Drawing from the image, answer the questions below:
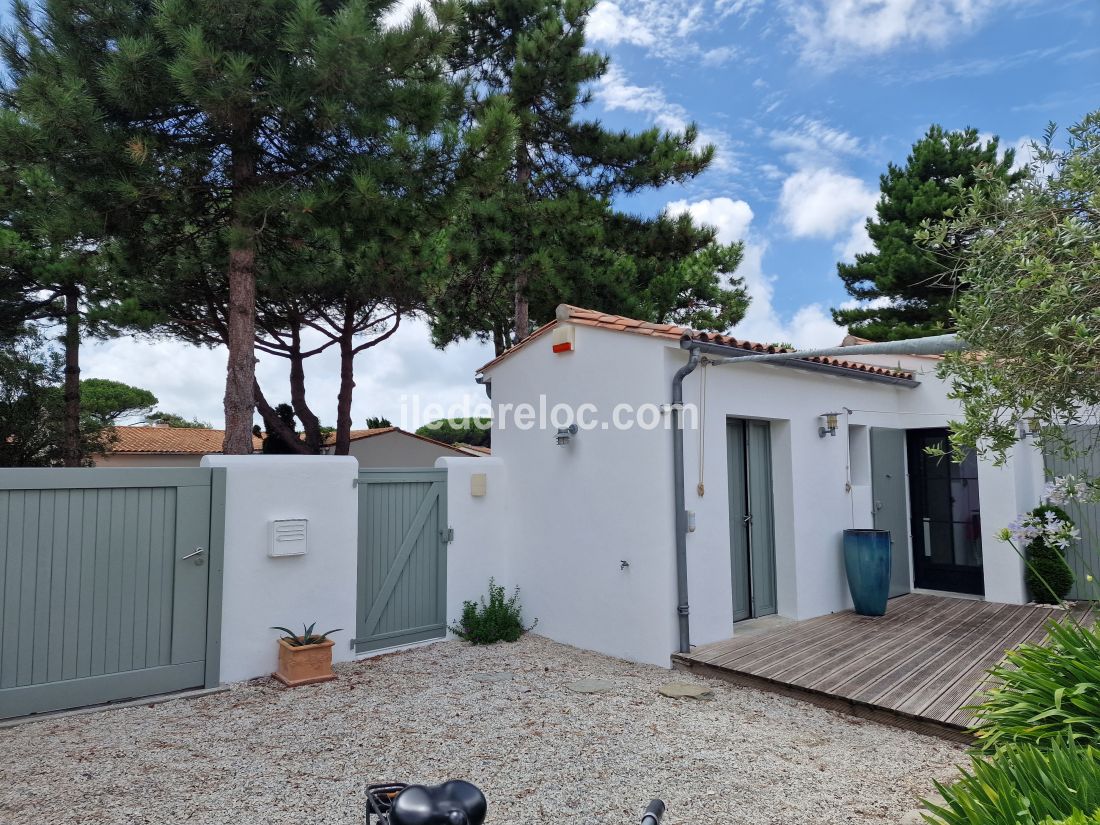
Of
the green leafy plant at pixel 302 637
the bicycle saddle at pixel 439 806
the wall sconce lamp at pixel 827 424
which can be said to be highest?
the wall sconce lamp at pixel 827 424

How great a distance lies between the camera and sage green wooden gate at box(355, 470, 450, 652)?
Answer: 263 inches

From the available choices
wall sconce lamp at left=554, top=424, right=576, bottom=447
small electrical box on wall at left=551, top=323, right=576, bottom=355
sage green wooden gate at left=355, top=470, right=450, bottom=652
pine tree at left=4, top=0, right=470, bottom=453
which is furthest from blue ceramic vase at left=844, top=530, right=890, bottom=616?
pine tree at left=4, top=0, right=470, bottom=453

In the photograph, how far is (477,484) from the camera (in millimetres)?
7613

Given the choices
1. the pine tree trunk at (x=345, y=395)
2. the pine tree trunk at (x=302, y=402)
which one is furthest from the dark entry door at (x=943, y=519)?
the pine tree trunk at (x=302, y=402)

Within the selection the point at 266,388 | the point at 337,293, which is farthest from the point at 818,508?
the point at 266,388

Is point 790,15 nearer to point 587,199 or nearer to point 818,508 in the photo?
point 587,199

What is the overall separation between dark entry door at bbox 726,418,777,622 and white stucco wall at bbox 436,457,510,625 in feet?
8.84

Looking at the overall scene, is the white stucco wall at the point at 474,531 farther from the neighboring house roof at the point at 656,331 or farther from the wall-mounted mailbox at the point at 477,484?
the neighboring house roof at the point at 656,331

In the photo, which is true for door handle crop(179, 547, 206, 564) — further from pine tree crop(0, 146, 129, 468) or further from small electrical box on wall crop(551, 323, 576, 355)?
pine tree crop(0, 146, 129, 468)

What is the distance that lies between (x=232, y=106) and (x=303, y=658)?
5439 millimetres

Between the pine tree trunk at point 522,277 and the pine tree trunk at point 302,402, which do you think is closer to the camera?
the pine tree trunk at point 522,277

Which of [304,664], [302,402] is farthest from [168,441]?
[304,664]

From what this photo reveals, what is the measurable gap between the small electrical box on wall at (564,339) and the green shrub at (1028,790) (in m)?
5.27

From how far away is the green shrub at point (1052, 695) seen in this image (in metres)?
2.95
